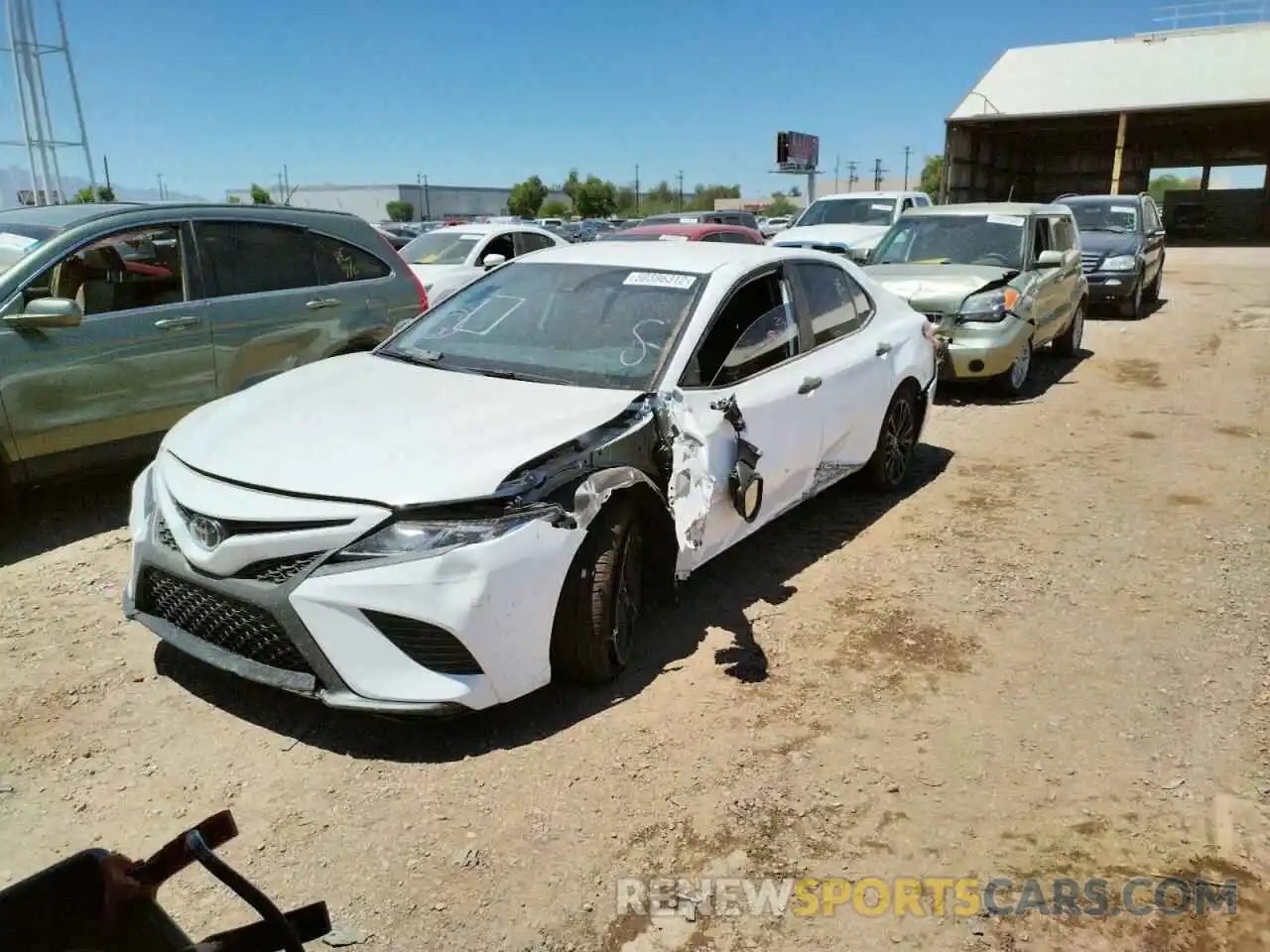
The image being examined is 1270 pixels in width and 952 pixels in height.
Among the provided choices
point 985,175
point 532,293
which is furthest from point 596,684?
point 985,175

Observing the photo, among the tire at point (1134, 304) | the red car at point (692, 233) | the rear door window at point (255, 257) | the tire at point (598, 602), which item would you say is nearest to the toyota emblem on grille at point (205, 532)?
the tire at point (598, 602)

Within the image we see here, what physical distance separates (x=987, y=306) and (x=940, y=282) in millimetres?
528

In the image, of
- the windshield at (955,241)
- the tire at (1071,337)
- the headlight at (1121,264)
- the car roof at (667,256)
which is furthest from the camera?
the headlight at (1121,264)

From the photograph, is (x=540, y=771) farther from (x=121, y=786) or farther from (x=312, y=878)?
(x=121, y=786)

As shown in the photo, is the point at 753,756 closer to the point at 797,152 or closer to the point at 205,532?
the point at 205,532

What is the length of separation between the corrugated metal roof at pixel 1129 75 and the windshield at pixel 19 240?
27.8 metres

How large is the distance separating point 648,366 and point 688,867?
197 centimetres

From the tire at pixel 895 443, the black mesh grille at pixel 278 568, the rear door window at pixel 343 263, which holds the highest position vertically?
the rear door window at pixel 343 263

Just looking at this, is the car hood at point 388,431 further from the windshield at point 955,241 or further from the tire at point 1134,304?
the tire at point 1134,304

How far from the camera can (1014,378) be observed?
29.1ft

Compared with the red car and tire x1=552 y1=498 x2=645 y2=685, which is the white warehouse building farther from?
tire x1=552 y1=498 x2=645 y2=685

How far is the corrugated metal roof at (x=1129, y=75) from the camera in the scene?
28.6 metres

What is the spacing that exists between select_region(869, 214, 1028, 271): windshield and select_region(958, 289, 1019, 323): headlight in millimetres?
783

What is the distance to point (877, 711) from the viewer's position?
11.7 feet
